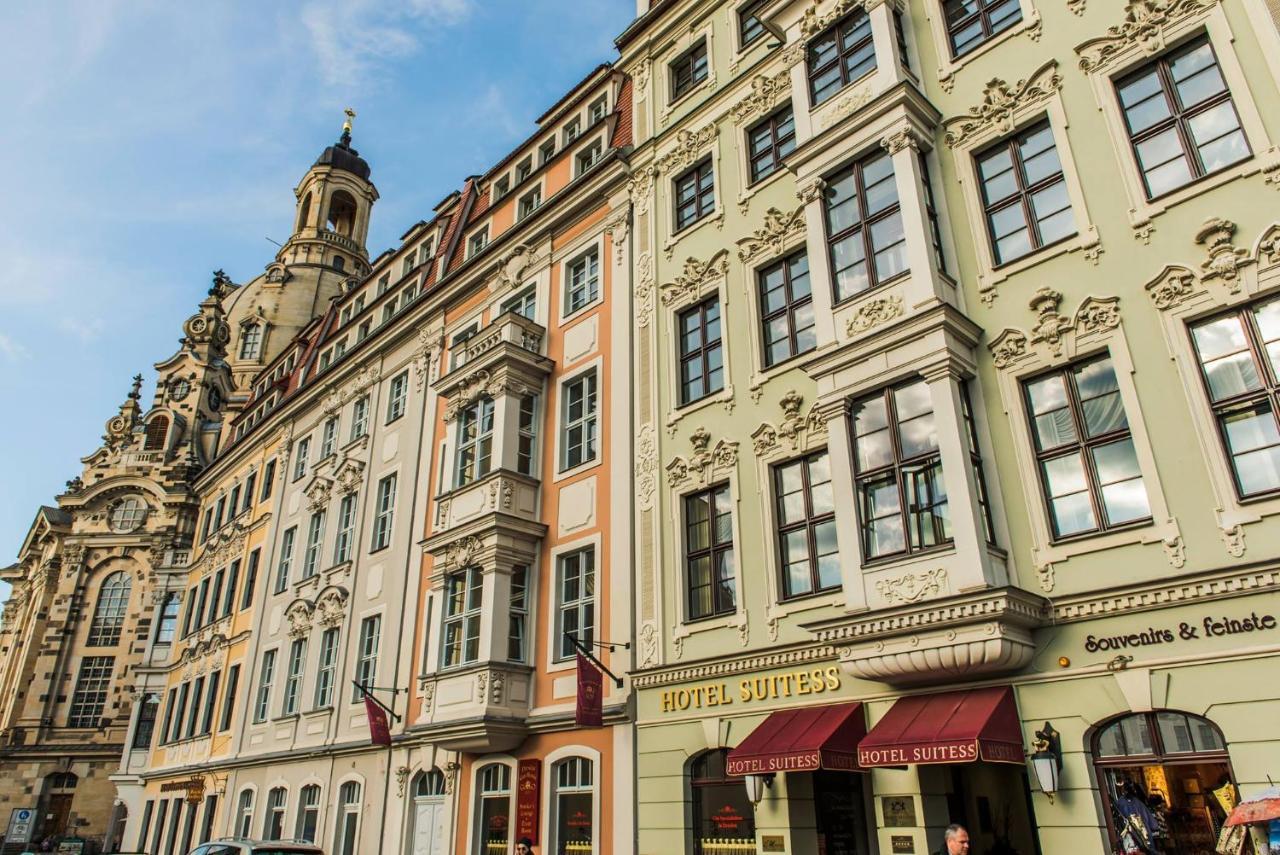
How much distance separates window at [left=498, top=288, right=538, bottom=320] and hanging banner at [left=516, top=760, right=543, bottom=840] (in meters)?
11.3

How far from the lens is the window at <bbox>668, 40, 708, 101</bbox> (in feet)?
68.8

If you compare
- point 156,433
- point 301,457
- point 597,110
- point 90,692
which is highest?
point 156,433

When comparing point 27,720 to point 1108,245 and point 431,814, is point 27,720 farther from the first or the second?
point 1108,245

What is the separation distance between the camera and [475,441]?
21.7m

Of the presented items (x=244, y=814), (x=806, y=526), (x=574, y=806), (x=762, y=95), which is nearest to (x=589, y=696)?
(x=574, y=806)

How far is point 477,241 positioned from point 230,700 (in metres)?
18.4

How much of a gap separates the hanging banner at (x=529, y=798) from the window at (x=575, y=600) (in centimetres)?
218

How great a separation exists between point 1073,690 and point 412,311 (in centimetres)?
2268

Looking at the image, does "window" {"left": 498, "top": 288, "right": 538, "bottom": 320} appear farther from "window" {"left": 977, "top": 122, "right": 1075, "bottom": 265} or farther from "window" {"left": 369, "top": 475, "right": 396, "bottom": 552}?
"window" {"left": 977, "top": 122, "right": 1075, "bottom": 265}

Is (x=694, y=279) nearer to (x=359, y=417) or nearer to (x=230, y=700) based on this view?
(x=359, y=417)

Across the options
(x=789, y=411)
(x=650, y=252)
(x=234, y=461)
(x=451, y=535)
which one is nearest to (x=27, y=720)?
(x=234, y=461)

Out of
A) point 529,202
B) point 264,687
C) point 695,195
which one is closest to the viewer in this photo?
point 695,195

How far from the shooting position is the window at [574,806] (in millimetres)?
16562

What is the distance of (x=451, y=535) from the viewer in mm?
20656
